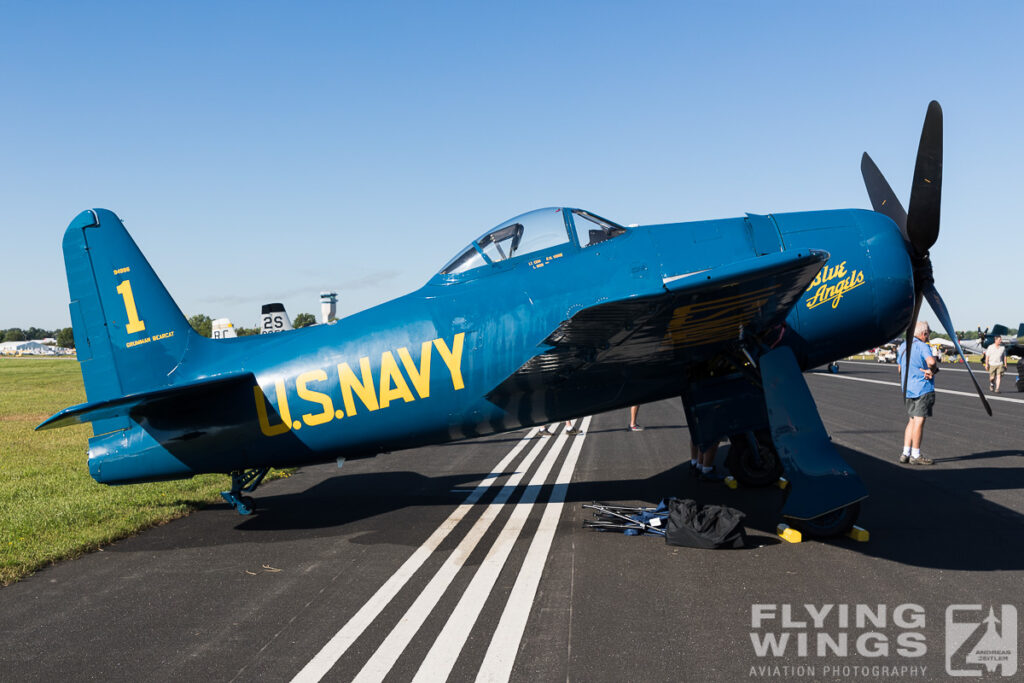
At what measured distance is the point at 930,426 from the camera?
15.2 m

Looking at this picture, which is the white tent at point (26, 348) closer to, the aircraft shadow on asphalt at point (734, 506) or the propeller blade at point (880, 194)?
the aircraft shadow on asphalt at point (734, 506)

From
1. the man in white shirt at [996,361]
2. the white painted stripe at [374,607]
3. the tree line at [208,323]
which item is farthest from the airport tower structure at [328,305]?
→ the tree line at [208,323]

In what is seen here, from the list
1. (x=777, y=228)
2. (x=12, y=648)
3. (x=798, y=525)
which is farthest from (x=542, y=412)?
(x=12, y=648)

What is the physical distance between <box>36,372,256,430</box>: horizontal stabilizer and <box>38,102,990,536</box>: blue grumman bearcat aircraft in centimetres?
3

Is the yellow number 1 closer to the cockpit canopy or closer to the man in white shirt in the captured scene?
the cockpit canopy

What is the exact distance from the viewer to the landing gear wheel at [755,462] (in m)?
8.84

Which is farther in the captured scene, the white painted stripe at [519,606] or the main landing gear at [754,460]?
the main landing gear at [754,460]

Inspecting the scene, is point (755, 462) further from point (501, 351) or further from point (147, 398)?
point (147, 398)

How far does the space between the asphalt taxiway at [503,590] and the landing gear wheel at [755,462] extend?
7.0 inches

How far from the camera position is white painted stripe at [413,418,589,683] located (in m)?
3.98

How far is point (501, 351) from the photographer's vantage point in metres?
7.12

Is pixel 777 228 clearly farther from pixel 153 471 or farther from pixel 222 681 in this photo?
pixel 153 471

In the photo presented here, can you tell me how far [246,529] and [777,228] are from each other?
6.78 meters

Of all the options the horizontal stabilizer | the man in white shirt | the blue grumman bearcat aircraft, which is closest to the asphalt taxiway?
the blue grumman bearcat aircraft
